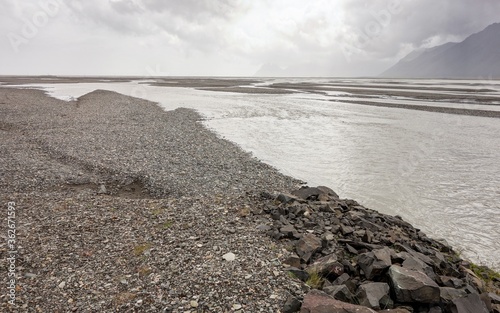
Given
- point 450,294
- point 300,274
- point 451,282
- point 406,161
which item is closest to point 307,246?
point 300,274

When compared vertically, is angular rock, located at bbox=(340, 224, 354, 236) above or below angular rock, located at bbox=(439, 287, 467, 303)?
below

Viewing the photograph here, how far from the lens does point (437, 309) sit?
6.84m

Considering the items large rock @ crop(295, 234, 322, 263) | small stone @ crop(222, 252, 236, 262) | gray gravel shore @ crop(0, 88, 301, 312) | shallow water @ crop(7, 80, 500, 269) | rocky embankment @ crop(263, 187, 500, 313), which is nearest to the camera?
rocky embankment @ crop(263, 187, 500, 313)

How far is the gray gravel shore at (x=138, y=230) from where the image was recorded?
7.18 meters

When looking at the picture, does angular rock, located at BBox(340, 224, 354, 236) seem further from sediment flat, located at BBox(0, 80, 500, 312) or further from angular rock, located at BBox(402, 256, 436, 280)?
angular rock, located at BBox(402, 256, 436, 280)

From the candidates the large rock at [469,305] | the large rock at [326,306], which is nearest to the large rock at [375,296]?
the large rock at [326,306]

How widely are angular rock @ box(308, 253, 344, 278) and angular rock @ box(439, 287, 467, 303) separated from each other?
2301 mm

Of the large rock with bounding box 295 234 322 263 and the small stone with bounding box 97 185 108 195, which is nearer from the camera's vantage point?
the large rock with bounding box 295 234 322 263

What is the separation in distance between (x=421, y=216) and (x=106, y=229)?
1348 centimetres

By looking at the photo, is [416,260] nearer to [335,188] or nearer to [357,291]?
[357,291]

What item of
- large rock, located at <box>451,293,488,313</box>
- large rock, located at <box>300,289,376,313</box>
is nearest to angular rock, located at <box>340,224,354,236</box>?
large rock, located at <box>451,293,488,313</box>

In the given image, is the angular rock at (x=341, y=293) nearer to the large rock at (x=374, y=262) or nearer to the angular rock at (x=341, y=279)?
the angular rock at (x=341, y=279)

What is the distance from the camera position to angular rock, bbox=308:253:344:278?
8.02 metres

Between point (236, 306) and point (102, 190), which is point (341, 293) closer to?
point (236, 306)
